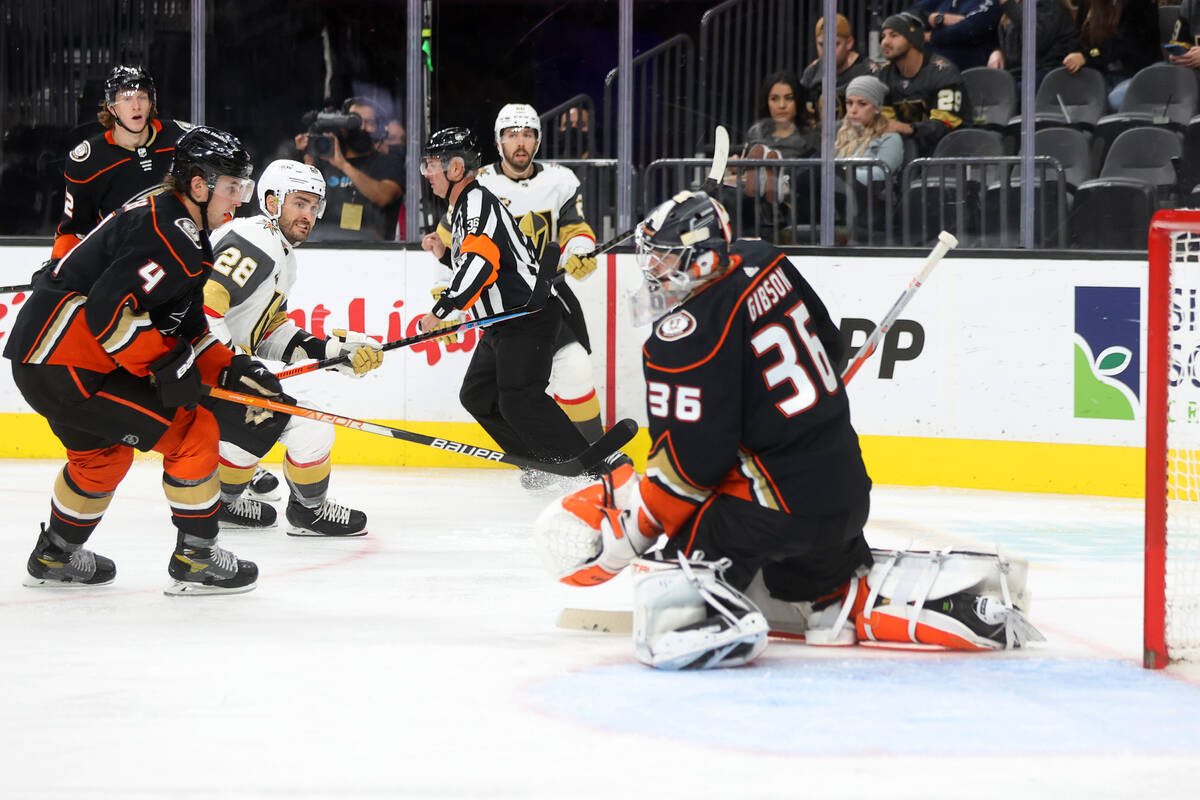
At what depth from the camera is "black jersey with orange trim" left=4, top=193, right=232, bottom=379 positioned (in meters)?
3.01

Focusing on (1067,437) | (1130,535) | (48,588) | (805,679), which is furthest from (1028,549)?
(48,588)

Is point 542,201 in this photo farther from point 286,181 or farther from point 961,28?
point 961,28

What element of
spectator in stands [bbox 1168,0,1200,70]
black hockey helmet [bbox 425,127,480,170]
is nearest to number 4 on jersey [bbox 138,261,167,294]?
black hockey helmet [bbox 425,127,480,170]

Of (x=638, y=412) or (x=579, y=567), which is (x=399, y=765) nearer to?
(x=579, y=567)

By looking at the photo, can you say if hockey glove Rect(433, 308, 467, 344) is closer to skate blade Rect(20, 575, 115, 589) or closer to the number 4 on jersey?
skate blade Rect(20, 575, 115, 589)

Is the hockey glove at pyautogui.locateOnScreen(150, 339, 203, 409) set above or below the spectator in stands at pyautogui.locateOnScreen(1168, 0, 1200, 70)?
below

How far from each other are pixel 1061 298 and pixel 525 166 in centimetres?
180

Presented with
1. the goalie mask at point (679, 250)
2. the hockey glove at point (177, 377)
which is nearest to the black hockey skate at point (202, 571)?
the hockey glove at point (177, 377)

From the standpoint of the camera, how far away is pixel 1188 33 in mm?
5184

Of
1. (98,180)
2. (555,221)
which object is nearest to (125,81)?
(98,180)

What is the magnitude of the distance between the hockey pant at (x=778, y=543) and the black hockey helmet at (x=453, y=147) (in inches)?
96.4

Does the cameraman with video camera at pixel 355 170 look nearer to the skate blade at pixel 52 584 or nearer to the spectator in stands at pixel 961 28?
the spectator in stands at pixel 961 28

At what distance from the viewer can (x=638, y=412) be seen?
5.51m

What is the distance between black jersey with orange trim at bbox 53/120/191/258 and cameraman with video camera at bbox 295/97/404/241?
119 centimetres
